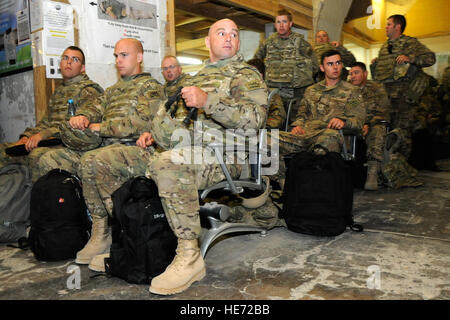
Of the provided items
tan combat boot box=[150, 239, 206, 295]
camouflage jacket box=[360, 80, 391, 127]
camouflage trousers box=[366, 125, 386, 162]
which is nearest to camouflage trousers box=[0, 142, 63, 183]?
tan combat boot box=[150, 239, 206, 295]

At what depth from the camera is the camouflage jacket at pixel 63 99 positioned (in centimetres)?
264

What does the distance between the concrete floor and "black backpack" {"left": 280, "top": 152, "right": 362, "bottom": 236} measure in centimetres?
8

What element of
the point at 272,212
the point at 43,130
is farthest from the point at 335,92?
the point at 43,130

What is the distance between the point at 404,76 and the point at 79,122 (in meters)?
4.15

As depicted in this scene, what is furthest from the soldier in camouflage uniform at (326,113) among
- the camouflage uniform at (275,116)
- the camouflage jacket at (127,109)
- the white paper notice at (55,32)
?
the white paper notice at (55,32)

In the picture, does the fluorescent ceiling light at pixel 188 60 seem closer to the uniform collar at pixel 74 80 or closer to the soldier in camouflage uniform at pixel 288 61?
the soldier in camouflage uniform at pixel 288 61

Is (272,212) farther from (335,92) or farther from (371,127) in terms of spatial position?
(371,127)

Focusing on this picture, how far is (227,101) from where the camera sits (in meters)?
1.68

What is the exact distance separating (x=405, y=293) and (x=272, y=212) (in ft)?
3.71

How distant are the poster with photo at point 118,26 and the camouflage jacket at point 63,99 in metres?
0.45

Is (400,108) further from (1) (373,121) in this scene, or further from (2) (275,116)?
(2) (275,116)

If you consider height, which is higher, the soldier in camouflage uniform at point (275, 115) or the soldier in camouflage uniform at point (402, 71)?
the soldier in camouflage uniform at point (402, 71)

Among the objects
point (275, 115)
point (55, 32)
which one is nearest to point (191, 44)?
point (275, 115)

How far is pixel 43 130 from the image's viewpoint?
267 centimetres
